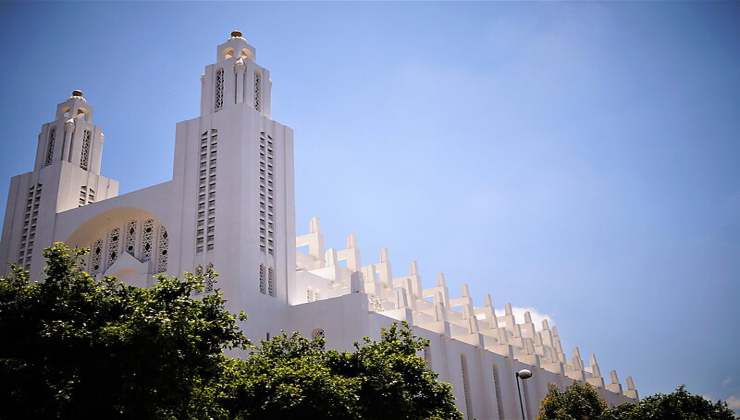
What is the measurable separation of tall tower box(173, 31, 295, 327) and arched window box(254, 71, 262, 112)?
57 millimetres

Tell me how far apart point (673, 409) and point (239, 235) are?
25153mm

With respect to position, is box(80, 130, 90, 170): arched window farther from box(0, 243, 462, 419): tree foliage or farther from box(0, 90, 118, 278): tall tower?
box(0, 243, 462, 419): tree foliage

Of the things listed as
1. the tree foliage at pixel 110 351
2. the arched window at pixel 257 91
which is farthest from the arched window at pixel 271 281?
the tree foliage at pixel 110 351

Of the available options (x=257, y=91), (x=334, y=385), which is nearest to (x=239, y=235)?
(x=257, y=91)

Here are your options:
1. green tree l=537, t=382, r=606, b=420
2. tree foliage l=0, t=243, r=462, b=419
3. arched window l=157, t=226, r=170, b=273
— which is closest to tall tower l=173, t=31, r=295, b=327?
arched window l=157, t=226, r=170, b=273

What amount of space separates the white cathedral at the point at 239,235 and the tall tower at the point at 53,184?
0.08m

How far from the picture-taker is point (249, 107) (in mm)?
43344

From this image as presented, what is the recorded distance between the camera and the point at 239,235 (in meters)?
39.0

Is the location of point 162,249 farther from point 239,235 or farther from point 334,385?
point 334,385

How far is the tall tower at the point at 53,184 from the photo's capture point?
4681 cm

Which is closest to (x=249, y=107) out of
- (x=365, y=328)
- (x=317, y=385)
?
(x=365, y=328)

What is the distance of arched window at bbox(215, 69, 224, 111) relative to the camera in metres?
44.7

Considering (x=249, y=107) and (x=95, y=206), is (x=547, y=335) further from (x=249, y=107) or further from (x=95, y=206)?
(x=95, y=206)

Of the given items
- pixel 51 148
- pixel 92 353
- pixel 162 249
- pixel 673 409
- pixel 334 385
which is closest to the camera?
pixel 92 353
